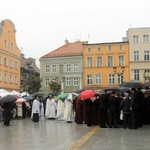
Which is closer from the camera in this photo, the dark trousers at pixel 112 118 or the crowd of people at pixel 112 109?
the crowd of people at pixel 112 109

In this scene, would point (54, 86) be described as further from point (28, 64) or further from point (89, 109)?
point (89, 109)

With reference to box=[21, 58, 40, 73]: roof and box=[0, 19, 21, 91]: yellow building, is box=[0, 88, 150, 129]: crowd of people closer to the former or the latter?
box=[0, 19, 21, 91]: yellow building

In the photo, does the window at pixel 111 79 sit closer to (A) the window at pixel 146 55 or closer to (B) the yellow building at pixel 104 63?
(B) the yellow building at pixel 104 63

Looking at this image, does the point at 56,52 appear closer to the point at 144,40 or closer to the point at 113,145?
the point at 144,40

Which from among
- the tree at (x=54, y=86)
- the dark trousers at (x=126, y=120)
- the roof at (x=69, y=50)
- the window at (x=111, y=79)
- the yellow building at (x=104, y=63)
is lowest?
the dark trousers at (x=126, y=120)

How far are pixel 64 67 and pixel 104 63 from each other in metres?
7.82

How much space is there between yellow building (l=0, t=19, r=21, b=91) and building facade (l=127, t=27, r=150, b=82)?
20955 millimetres

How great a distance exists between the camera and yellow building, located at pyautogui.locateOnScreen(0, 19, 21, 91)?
2357 inches

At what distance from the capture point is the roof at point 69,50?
67113 mm

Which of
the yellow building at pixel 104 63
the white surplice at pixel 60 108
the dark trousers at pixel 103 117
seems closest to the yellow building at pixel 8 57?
the yellow building at pixel 104 63

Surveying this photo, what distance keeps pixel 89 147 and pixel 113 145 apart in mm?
811

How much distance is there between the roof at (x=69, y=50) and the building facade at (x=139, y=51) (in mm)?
9647

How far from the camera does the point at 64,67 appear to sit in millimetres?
67562

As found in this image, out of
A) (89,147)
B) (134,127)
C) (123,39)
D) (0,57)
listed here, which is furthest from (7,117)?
(123,39)
